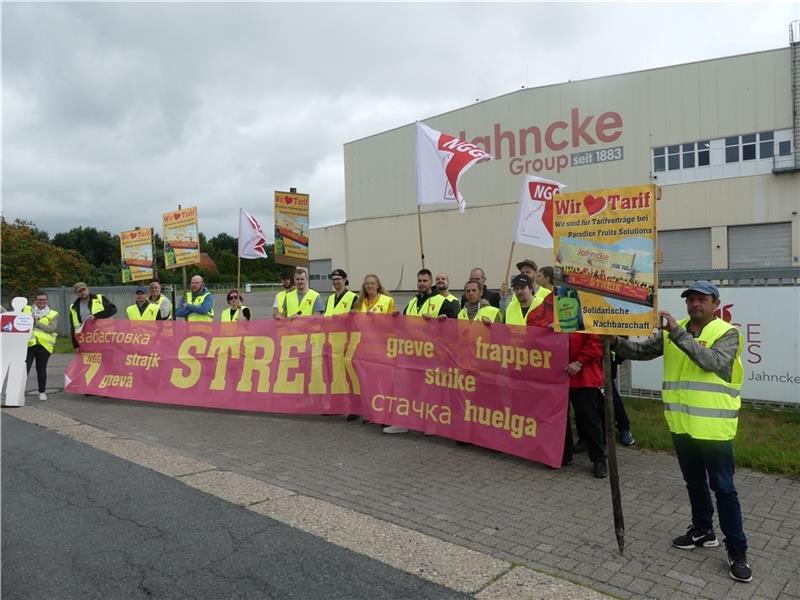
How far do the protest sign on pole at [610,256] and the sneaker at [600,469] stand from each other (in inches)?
73.2

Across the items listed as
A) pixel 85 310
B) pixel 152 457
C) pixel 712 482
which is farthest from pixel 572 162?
pixel 712 482

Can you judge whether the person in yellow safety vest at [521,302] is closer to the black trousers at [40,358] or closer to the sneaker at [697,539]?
the sneaker at [697,539]

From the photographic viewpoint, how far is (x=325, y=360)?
8.33 meters

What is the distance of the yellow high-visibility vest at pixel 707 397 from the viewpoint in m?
3.75

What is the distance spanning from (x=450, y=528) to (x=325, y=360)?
162 inches

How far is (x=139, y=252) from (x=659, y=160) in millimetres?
27163

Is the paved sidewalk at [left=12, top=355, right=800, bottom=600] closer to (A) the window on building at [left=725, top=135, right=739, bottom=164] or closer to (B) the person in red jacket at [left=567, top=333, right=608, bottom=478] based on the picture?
(B) the person in red jacket at [left=567, top=333, right=608, bottom=478]

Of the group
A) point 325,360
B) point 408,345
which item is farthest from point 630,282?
point 325,360

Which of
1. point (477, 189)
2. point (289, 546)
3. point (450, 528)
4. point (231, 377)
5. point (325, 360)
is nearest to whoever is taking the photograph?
point (289, 546)

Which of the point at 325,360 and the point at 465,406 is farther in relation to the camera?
the point at 325,360

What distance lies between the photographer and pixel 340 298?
8719 millimetres

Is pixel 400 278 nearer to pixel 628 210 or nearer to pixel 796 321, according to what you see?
pixel 796 321

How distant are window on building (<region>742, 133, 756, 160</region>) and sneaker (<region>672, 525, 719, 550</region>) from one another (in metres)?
31.5

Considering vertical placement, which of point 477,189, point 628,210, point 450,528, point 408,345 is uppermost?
point 477,189
